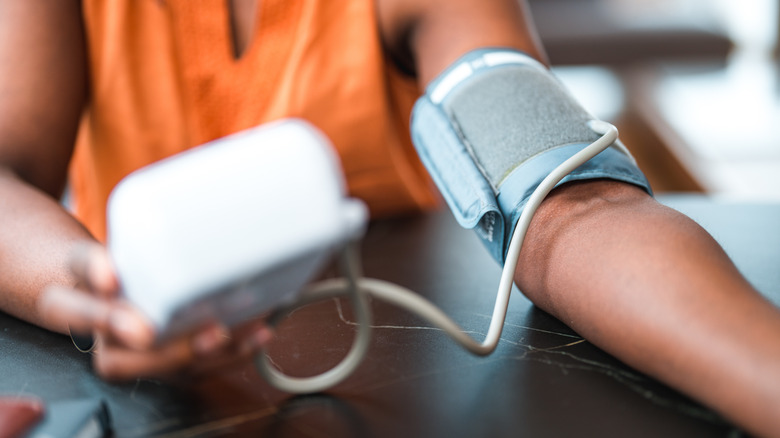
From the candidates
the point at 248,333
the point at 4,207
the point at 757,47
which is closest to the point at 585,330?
the point at 248,333

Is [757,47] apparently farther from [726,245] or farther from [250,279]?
[250,279]

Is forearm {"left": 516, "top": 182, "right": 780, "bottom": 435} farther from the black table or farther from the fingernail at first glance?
the fingernail

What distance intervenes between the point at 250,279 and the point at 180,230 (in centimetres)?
3

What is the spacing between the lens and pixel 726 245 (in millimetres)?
467

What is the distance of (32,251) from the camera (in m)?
0.35

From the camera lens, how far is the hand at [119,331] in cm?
21

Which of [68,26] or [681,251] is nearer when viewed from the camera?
[681,251]

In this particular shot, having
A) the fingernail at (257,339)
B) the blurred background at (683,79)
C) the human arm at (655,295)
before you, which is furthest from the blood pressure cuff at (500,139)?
the blurred background at (683,79)

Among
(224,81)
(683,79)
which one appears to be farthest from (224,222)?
(683,79)

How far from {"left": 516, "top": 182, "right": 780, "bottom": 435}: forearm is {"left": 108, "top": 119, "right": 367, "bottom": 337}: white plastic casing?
5.1 inches

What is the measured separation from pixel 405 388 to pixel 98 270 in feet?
0.42

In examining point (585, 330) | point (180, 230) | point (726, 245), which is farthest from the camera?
point (726, 245)

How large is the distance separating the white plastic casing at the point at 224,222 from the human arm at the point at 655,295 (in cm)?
13

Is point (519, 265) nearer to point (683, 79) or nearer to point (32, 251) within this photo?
point (32, 251)
